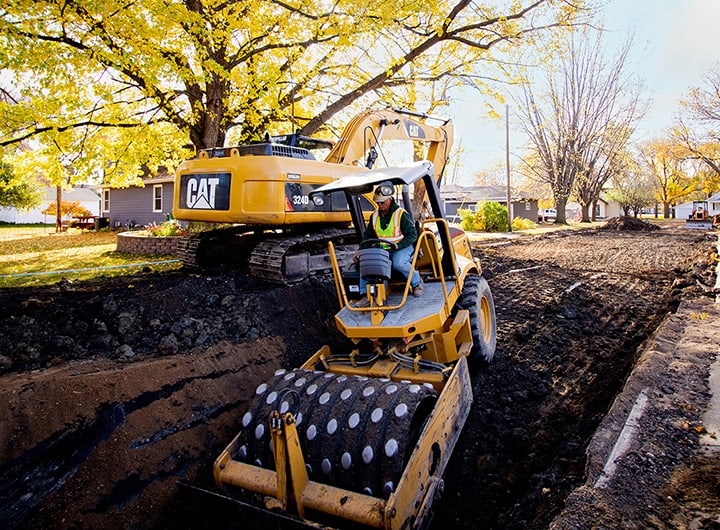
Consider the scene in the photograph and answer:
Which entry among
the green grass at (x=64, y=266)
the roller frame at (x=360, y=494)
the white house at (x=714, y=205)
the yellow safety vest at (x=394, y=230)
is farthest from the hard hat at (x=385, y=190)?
the white house at (x=714, y=205)

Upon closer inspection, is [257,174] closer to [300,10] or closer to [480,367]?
[480,367]

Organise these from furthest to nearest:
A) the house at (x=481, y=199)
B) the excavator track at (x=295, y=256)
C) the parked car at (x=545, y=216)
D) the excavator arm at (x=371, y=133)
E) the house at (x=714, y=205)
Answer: the house at (x=714, y=205)
the parked car at (x=545, y=216)
the house at (x=481, y=199)
the excavator arm at (x=371, y=133)
the excavator track at (x=295, y=256)

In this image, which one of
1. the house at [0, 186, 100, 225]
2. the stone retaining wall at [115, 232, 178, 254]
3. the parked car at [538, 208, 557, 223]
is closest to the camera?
the stone retaining wall at [115, 232, 178, 254]

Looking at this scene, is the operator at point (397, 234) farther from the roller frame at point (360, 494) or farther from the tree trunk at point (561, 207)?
the tree trunk at point (561, 207)

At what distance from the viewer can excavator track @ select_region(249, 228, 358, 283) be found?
7.33 meters

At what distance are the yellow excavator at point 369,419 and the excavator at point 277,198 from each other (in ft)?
7.18

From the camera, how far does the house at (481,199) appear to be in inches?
2095

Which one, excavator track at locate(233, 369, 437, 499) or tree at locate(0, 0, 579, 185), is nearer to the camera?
excavator track at locate(233, 369, 437, 499)

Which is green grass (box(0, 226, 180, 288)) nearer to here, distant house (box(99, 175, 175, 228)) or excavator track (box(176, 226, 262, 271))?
excavator track (box(176, 226, 262, 271))

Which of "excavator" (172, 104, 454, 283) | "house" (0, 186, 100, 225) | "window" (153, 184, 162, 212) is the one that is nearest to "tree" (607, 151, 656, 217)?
"window" (153, 184, 162, 212)

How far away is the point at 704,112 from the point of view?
137 feet

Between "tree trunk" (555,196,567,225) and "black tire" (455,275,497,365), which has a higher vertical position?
"tree trunk" (555,196,567,225)

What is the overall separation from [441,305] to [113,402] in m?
3.02

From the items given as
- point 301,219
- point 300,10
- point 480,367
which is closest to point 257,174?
point 301,219
